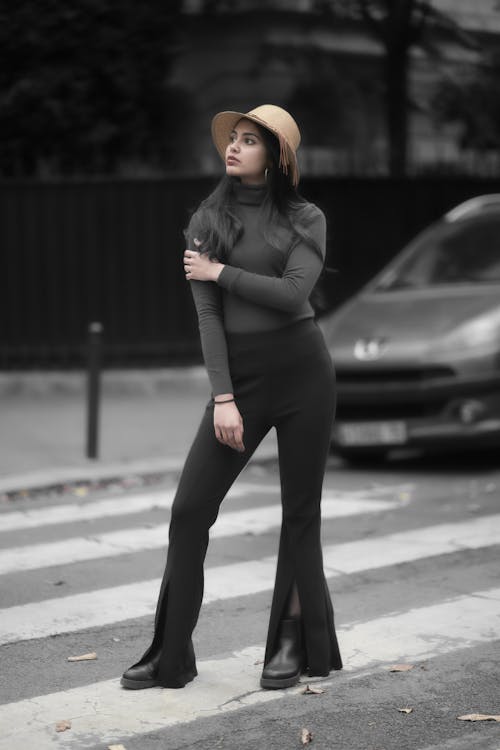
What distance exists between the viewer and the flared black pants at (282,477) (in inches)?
184

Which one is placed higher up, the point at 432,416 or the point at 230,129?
the point at 230,129

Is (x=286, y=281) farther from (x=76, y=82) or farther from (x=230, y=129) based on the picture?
(x=76, y=82)

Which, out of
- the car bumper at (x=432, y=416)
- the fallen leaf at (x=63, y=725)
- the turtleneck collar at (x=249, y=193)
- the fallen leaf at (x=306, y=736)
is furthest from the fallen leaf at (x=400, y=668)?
the car bumper at (x=432, y=416)

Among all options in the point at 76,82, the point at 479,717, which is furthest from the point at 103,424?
the point at 479,717

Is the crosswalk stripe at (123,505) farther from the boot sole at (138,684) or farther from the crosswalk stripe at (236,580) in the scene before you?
the boot sole at (138,684)

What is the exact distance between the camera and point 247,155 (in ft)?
15.2

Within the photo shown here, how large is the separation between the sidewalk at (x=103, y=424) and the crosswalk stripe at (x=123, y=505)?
2.32 ft

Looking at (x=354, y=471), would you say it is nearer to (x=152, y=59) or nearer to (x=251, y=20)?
(x=152, y=59)

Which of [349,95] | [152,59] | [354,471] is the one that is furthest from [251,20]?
[354,471]

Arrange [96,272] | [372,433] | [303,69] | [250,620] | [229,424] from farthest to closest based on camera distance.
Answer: [303,69]
[96,272]
[372,433]
[250,620]
[229,424]

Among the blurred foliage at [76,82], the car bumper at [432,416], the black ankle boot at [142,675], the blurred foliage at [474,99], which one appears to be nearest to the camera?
the black ankle boot at [142,675]

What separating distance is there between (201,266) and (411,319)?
549 cm

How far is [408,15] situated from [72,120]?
3.92 metres

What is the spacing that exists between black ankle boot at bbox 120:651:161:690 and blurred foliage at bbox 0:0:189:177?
1106 centimetres
